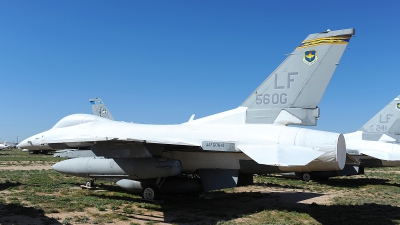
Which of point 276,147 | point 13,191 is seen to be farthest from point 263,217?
point 13,191

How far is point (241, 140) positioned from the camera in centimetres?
880

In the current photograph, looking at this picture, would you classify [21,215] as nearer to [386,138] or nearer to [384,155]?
[384,155]

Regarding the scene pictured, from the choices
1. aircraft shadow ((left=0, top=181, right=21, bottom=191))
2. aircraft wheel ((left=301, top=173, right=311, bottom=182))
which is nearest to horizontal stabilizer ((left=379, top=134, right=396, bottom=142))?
aircraft wheel ((left=301, top=173, right=311, bottom=182))

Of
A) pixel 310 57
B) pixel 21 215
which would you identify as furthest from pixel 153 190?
pixel 310 57

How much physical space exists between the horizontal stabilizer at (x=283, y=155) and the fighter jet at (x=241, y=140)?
4 cm

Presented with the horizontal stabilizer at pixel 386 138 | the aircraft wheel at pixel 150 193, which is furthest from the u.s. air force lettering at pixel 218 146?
the horizontal stabilizer at pixel 386 138

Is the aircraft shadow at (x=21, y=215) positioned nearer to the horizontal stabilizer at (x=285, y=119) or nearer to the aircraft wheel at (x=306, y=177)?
the horizontal stabilizer at (x=285, y=119)

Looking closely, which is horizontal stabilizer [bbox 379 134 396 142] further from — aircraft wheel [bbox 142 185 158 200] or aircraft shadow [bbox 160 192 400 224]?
aircraft wheel [bbox 142 185 158 200]

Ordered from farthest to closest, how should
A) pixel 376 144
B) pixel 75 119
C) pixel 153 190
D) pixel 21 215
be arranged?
pixel 376 144
pixel 75 119
pixel 153 190
pixel 21 215

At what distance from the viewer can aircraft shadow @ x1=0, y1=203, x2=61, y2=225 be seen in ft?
25.0

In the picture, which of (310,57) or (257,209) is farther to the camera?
(257,209)

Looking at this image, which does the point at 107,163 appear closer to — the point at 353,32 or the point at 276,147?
the point at 276,147

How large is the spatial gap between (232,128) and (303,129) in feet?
6.30

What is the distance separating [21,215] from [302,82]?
25.7 ft
